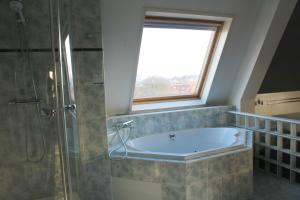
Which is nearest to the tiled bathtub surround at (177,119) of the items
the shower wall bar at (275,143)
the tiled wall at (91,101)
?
the shower wall bar at (275,143)

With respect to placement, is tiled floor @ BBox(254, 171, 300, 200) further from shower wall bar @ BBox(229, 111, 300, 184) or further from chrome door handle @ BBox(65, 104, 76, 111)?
chrome door handle @ BBox(65, 104, 76, 111)

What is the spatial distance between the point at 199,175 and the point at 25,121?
5.48ft

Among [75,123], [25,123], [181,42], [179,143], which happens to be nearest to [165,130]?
[179,143]

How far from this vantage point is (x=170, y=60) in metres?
3.33

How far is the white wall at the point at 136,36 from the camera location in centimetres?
256

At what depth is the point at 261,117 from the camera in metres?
3.17

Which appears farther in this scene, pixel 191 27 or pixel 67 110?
pixel 191 27

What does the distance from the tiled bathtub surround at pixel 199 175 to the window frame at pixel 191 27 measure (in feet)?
3.98

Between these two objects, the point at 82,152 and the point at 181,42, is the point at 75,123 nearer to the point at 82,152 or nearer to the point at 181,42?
the point at 82,152

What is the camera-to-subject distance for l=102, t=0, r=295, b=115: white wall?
2.56 meters

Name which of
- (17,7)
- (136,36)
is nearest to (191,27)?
(136,36)

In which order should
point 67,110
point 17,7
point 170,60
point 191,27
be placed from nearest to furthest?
point 67,110
point 17,7
point 191,27
point 170,60

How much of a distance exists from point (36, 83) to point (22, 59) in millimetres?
242

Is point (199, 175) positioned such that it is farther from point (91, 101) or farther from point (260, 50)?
point (260, 50)
